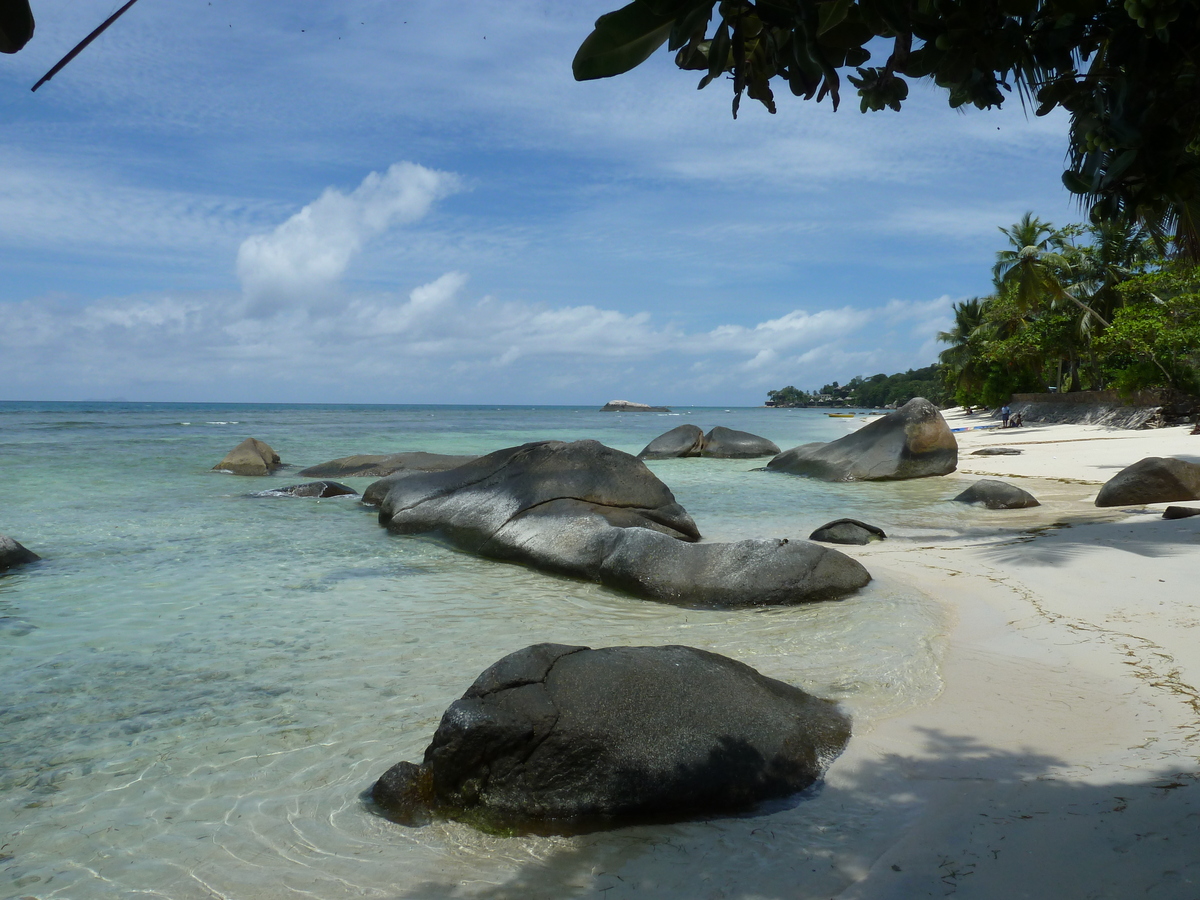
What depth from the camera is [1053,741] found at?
3535mm

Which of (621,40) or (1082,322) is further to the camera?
(1082,322)

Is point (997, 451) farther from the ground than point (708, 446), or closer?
closer

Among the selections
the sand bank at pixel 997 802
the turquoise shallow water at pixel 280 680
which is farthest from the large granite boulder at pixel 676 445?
the sand bank at pixel 997 802

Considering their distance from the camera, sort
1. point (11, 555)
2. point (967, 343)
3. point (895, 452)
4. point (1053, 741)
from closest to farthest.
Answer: point (1053, 741) → point (11, 555) → point (895, 452) → point (967, 343)

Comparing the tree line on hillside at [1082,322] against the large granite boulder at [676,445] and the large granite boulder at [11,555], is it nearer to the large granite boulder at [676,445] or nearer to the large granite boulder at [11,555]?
the large granite boulder at [676,445]

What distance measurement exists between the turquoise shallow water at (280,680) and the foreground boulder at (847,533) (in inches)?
28.7

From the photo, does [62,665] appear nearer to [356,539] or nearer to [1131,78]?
[356,539]

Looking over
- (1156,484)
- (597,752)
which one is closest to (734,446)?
(1156,484)

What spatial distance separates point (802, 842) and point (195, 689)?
3438 mm

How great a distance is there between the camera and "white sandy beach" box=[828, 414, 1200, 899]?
2.51 meters

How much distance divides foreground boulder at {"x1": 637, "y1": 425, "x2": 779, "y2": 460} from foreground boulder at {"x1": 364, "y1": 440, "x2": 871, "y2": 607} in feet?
43.5

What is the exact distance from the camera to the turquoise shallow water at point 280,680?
2922 mm

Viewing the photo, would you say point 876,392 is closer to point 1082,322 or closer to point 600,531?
point 1082,322

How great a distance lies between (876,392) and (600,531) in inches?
4973
